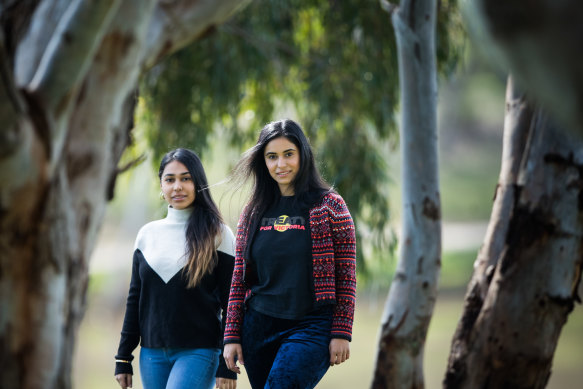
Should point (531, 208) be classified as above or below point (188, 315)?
above

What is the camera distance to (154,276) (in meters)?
2.61

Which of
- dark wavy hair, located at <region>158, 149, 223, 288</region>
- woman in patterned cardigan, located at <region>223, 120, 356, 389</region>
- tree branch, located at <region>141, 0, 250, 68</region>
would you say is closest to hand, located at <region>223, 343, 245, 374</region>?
woman in patterned cardigan, located at <region>223, 120, 356, 389</region>

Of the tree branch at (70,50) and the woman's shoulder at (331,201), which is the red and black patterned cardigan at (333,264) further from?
the tree branch at (70,50)

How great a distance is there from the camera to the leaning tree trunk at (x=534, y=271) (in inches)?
93.7

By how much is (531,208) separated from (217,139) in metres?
4.04

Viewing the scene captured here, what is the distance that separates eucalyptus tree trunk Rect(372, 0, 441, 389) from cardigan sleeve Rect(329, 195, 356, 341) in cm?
100

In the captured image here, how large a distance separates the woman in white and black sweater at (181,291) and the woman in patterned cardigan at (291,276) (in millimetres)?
158

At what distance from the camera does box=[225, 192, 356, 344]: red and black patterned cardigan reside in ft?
7.50

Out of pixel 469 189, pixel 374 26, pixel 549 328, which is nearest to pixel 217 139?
pixel 374 26

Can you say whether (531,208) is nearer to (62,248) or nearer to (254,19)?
(62,248)

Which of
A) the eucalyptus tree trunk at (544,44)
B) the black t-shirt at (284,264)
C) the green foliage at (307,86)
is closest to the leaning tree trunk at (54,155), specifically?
the black t-shirt at (284,264)

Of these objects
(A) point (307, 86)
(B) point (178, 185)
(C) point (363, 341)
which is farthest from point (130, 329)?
(C) point (363, 341)

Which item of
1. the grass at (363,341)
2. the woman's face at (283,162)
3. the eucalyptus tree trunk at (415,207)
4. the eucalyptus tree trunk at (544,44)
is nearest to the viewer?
the eucalyptus tree trunk at (544,44)

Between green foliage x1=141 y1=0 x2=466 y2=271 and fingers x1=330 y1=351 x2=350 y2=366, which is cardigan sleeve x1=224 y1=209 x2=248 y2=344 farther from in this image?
green foliage x1=141 y1=0 x2=466 y2=271
